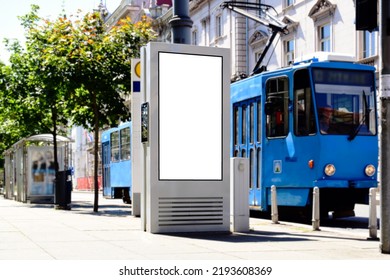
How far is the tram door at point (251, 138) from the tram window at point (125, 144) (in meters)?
8.65

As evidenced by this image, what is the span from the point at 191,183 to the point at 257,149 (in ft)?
17.1

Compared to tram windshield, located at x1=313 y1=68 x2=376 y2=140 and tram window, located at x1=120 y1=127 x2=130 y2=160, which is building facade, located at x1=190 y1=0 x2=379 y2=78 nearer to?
tram window, located at x1=120 y1=127 x2=130 y2=160

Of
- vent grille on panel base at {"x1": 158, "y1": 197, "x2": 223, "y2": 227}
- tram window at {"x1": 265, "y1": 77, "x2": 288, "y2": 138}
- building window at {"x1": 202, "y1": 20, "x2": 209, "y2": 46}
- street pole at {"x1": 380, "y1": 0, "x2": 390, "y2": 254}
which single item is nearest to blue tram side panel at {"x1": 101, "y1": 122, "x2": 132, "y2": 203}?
tram window at {"x1": 265, "y1": 77, "x2": 288, "y2": 138}

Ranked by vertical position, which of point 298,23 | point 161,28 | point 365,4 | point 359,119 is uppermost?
point 161,28

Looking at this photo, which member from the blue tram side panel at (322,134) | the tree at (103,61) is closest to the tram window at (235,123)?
the blue tram side panel at (322,134)

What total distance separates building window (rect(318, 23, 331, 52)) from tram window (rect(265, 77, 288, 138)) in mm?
20130

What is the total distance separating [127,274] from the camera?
742 centimetres

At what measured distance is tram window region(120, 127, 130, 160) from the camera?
2670cm

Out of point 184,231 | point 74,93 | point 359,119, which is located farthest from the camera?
point 74,93

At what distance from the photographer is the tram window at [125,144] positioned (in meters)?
26.7

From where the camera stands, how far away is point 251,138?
699 inches

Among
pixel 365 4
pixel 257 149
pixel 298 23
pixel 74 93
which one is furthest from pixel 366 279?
pixel 298 23

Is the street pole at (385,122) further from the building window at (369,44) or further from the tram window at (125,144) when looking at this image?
the building window at (369,44)

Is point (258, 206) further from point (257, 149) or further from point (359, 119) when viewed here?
point (359, 119)
